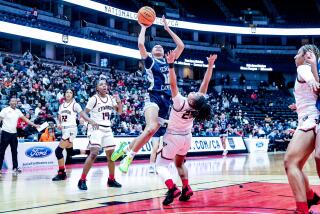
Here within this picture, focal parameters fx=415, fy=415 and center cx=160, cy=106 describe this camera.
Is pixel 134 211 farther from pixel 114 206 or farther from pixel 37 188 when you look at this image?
pixel 37 188

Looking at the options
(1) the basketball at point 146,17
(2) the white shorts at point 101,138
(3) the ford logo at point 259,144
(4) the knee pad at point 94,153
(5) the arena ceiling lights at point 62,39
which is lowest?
(3) the ford logo at point 259,144

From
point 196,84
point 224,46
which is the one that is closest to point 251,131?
point 196,84

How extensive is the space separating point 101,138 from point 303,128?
13.7 ft

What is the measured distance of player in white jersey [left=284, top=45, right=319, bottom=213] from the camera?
4.37 m

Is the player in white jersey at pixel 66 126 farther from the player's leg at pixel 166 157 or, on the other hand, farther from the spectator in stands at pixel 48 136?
the spectator in stands at pixel 48 136

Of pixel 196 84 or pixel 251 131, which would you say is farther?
pixel 196 84

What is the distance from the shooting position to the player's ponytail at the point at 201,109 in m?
5.64

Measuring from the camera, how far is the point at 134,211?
5.07 meters

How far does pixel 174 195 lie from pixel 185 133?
88 cm

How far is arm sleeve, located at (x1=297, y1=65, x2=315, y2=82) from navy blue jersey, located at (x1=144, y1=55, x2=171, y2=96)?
2.76 m

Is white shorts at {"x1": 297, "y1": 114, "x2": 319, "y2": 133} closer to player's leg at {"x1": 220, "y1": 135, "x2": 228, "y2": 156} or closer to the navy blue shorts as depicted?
the navy blue shorts

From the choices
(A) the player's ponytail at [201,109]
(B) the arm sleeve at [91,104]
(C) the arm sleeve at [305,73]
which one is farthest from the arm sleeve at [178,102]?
(B) the arm sleeve at [91,104]

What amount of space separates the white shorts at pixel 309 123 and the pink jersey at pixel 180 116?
1.59 meters

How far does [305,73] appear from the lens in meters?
4.30
